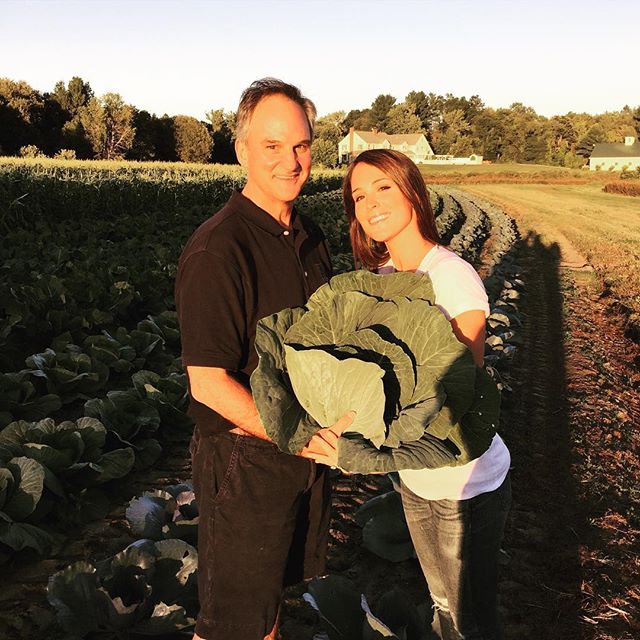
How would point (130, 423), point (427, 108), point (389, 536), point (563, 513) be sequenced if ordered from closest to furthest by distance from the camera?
1. point (389, 536)
2. point (563, 513)
3. point (130, 423)
4. point (427, 108)

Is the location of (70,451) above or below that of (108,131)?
below

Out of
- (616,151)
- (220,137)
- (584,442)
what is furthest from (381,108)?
(584,442)

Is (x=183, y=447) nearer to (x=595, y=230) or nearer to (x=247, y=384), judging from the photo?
(x=247, y=384)

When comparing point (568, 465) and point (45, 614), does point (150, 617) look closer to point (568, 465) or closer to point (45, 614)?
point (45, 614)

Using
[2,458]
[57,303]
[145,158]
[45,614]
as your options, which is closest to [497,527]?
[45,614]

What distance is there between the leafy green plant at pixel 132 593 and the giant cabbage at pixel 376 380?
156cm

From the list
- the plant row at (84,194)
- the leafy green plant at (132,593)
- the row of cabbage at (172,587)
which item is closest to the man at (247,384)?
the row of cabbage at (172,587)

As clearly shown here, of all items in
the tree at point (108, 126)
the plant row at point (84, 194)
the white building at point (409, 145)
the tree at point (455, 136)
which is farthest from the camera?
the tree at point (455, 136)

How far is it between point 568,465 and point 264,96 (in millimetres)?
4675

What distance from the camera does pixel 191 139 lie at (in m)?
50.8

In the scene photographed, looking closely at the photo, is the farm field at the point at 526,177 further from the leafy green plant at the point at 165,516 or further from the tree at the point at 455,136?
Answer: the leafy green plant at the point at 165,516

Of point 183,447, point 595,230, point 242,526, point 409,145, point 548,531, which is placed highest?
point 409,145

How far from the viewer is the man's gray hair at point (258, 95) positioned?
2.07 m

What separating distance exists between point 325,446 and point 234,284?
Answer: 60cm
